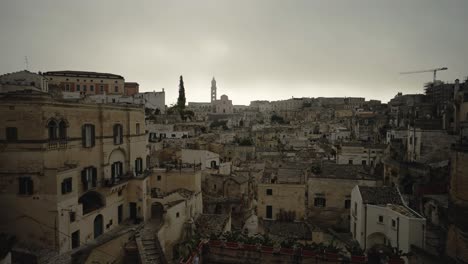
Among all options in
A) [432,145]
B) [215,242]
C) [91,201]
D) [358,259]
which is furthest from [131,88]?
[358,259]

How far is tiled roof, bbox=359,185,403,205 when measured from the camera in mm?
19688

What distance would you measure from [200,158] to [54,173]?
20.8 metres

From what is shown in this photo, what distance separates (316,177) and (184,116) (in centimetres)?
5652

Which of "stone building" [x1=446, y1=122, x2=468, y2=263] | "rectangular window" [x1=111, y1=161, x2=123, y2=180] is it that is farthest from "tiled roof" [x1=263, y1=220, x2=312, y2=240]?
"rectangular window" [x1=111, y1=161, x2=123, y2=180]

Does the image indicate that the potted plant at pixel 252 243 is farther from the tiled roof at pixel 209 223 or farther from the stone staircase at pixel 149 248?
the tiled roof at pixel 209 223

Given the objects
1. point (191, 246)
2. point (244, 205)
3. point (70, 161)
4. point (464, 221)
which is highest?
point (70, 161)

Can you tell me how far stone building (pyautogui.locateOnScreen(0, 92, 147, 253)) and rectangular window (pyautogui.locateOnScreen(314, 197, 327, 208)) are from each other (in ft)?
53.4

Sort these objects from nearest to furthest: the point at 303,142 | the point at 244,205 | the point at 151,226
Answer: the point at 151,226
the point at 244,205
the point at 303,142

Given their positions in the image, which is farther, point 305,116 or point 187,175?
point 305,116

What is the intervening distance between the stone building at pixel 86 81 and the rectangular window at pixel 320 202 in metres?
51.0

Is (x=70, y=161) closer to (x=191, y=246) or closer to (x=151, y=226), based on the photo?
(x=151, y=226)

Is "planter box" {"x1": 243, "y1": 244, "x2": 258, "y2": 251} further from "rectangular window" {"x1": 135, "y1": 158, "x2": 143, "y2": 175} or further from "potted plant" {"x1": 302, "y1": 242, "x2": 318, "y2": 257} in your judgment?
"rectangular window" {"x1": 135, "y1": 158, "x2": 143, "y2": 175}

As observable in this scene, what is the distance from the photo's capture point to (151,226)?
74.3 ft

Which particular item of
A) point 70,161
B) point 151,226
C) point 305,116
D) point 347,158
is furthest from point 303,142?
point 305,116
